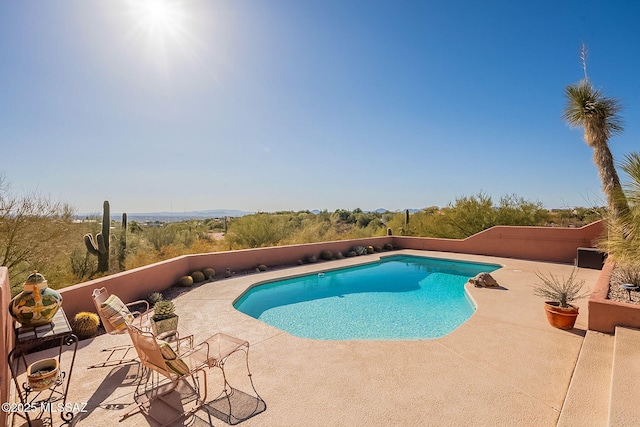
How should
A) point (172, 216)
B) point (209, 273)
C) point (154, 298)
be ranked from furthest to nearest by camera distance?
point (172, 216), point (209, 273), point (154, 298)

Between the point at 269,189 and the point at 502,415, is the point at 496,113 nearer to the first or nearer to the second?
the point at 502,415

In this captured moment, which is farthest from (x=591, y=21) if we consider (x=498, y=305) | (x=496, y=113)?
(x=498, y=305)

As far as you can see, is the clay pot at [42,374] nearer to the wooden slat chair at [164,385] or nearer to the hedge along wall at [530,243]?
the wooden slat chair at [164,385]

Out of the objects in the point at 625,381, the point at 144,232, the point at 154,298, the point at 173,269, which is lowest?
the point at 154,298

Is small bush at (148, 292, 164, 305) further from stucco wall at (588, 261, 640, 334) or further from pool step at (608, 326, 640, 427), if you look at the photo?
stucco wall at (588, 261, 640, 334)

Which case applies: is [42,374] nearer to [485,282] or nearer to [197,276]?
[197,276]

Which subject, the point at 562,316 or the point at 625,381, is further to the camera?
the point at 562,316

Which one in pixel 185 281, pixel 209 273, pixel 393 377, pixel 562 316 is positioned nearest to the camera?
pixel 393 377

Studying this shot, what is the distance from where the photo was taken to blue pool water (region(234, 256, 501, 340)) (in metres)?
5.44

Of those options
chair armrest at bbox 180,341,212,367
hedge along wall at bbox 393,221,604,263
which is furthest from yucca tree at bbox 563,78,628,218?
chair armrest at bbox 180,341,212,367

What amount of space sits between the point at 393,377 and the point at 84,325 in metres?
4.46

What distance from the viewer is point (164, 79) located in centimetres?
744

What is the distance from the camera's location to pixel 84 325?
4.27 meters

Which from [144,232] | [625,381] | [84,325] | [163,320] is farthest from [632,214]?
[144,232]
